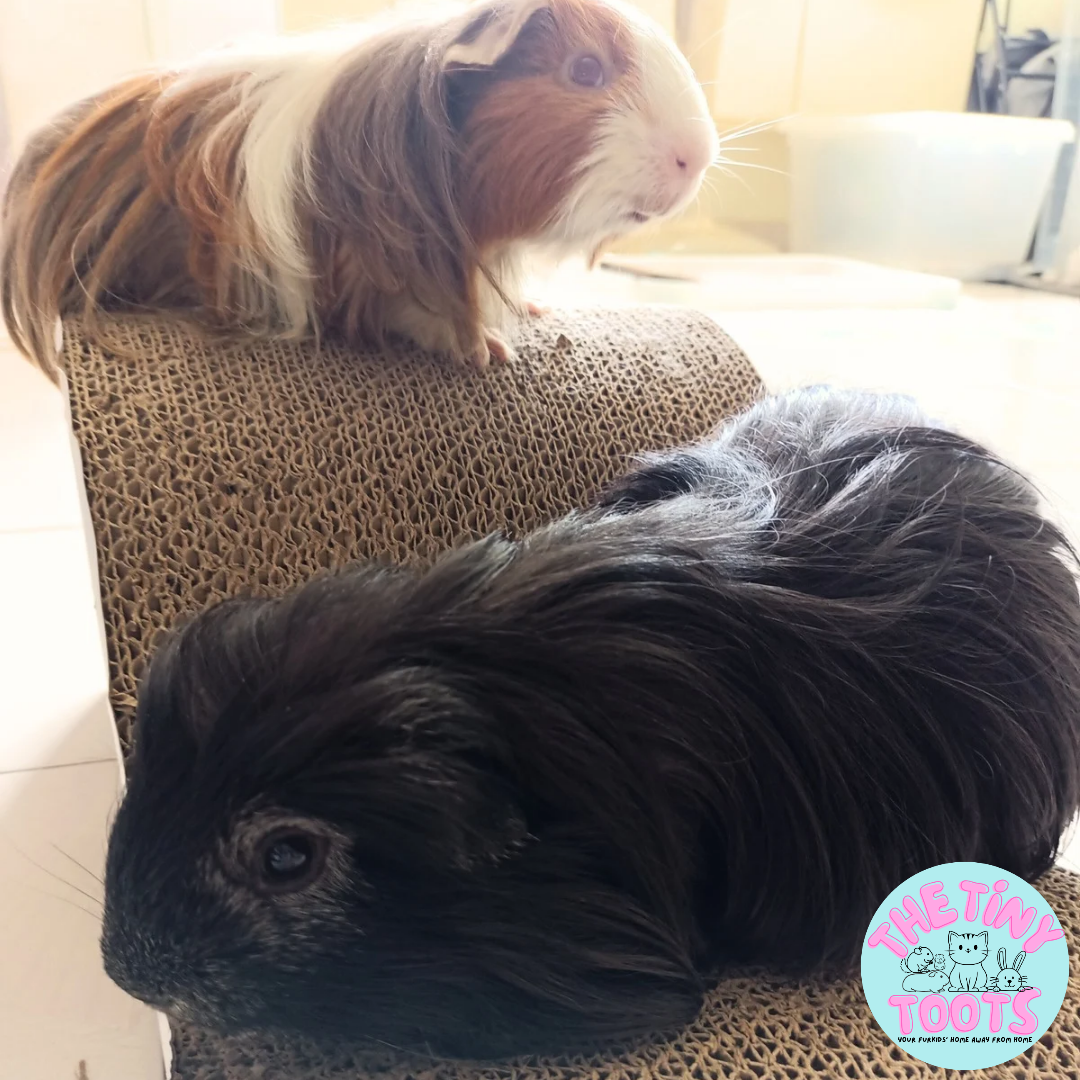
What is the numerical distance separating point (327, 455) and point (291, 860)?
387 mm

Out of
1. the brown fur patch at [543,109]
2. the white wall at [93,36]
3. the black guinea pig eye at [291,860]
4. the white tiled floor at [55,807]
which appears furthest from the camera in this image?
the white wall at [93,36]

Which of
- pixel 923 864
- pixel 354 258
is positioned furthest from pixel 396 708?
pixel 354 258

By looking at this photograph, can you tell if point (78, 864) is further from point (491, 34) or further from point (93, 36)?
point (93, 36)

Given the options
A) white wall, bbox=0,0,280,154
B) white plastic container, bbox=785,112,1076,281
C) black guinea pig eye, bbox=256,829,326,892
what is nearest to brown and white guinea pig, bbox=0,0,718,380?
black guinea pig eye, bbox=256,829,326,892

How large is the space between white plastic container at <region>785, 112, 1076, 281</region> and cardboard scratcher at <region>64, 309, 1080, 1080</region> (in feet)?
6.43

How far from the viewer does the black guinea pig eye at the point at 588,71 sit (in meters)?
0.75

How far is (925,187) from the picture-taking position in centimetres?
260

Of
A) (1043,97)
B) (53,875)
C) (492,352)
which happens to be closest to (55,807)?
(53,875)

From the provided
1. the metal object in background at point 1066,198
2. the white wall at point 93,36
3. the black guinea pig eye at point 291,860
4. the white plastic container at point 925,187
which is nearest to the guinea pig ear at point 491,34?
the black guinea pig eye at point 291,860

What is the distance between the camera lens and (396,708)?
1.30ft

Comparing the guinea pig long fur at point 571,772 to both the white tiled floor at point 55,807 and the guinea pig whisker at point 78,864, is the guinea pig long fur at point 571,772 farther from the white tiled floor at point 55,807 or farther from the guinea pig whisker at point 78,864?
the guinea pig whisker at point 78,864

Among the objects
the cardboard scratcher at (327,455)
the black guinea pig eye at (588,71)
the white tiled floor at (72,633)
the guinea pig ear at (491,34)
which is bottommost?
the white tiled floor at (72,633)

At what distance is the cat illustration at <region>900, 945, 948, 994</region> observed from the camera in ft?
1.51

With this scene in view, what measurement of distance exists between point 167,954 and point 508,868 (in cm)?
Result: 14
